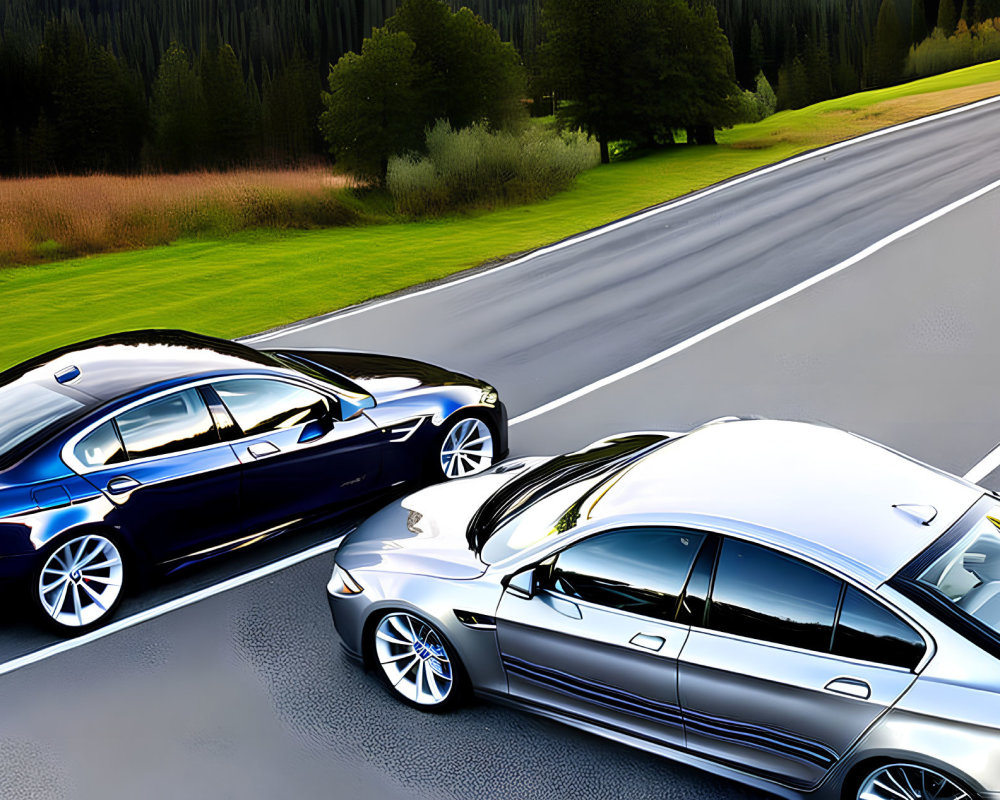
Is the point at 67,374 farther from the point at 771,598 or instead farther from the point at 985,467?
the point at 985,467

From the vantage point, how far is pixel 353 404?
7.45m

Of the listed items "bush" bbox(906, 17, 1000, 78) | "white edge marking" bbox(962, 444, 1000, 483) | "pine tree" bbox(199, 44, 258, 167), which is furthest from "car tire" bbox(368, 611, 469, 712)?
"pine tree" bbox(199, 44, 258, 167)

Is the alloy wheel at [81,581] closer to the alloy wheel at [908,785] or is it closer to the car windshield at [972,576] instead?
the alloy wheel at [908,785]

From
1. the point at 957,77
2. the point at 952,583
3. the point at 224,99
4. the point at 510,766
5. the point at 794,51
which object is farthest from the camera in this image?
the point at 794,51

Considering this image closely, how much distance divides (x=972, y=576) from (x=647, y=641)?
1.40 metres

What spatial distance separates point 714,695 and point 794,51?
9957 cm

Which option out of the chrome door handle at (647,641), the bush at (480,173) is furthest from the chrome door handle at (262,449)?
the bush at (480,173)

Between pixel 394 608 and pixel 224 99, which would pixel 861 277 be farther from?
pixel 224 99

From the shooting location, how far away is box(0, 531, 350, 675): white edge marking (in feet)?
19.9

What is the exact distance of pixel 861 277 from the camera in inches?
592

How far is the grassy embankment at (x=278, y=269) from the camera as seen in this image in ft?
52.9

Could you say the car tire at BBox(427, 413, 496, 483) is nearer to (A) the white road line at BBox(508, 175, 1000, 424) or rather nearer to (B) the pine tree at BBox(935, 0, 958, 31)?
(A) the white road line at BBox(508, 175, 1000, 424)

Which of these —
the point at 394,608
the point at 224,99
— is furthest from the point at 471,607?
the point at 224,99

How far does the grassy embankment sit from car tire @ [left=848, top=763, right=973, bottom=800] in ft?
33.7
